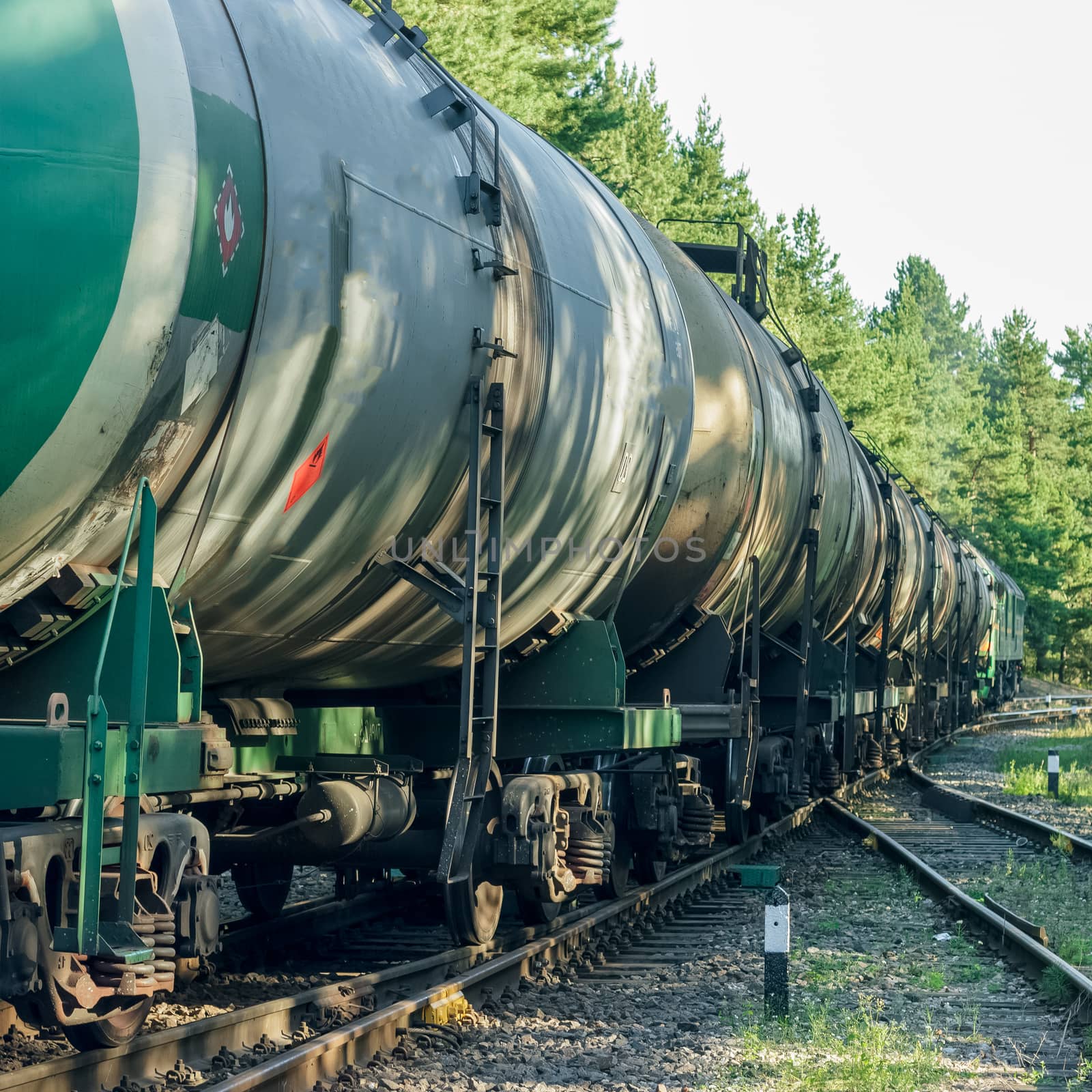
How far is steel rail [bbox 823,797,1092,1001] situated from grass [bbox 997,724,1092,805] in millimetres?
5951

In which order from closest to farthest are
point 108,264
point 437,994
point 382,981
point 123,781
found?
point 108,264 → point 123,781 → point 437,994 → point 382,981

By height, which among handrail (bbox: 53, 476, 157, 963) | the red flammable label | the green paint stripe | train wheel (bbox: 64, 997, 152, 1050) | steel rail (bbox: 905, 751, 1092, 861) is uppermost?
the green paint stripe

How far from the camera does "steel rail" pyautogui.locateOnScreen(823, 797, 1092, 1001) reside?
7.92m

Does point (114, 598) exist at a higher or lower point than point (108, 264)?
lower

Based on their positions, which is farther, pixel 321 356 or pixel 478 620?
pixel 478 620

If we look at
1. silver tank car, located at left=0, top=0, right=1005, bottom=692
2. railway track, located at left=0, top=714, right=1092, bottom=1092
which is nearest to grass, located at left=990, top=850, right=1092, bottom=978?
railway track, located at left=0, top=714, right=1092, bottom=1092

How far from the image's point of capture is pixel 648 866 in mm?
10781

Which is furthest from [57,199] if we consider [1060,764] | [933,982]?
[1060,764]

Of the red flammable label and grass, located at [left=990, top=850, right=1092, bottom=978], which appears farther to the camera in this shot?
grass, located at [left=990, top=850, right=1092, bottom=978]

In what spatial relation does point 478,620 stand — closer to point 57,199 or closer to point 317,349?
point 317,349

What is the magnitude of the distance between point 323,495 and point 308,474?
18 centimetres

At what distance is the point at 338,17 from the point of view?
610cm

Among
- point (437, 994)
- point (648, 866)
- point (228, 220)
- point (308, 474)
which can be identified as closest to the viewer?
point (228, 220)

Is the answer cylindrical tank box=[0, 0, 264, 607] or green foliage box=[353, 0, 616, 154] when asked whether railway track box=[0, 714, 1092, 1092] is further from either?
green foliage box=[353, 0, 616, 154]
